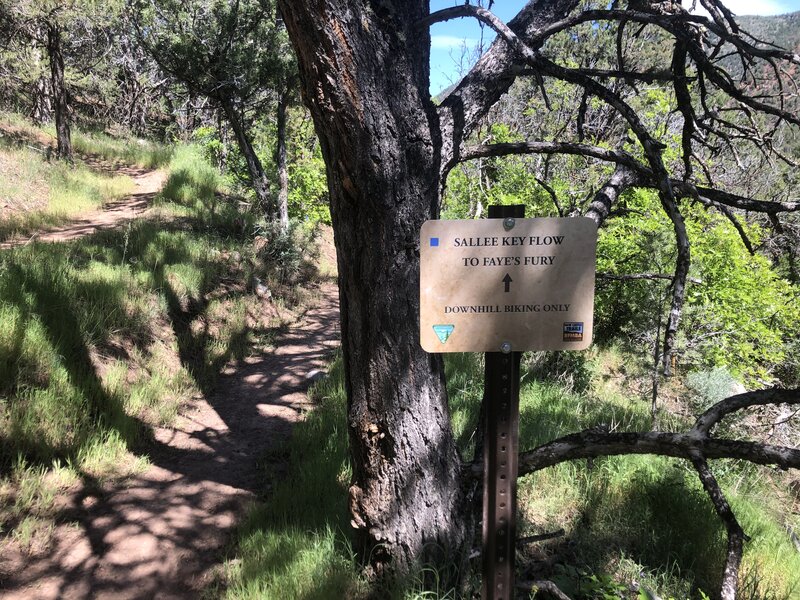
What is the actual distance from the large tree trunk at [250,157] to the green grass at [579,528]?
6280 millimetres

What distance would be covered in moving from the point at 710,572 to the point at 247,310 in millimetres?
6191

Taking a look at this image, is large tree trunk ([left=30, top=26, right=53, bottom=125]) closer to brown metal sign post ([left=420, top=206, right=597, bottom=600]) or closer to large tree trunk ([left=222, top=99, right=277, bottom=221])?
large tree trunk ([left=222, top=99, right=277, bottom=221])

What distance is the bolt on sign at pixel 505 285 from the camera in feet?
5.70

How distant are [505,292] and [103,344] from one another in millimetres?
4546

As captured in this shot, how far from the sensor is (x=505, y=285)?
5.79 ft

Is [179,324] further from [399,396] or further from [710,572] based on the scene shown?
[710,572]

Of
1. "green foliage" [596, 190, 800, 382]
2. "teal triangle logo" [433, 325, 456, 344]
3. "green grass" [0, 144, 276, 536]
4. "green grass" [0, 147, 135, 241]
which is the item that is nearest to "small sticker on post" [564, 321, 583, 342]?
"teal triangle logo" [433, 325, 456, 344]

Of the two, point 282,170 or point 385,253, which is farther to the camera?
point 282,170

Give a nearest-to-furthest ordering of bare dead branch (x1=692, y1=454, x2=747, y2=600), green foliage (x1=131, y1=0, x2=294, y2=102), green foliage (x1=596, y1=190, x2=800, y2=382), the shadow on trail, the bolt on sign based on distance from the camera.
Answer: the bolt on sign → bare dead branch (x1=692, y1=454, x2=747, y2=600) → the shadow on trail → green foliage (x1=131, y1=0, x2=294, y2=102) → green foliage (x1=596, y1=190, x2=800, y2=382)

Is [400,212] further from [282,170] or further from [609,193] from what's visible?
[282,170]

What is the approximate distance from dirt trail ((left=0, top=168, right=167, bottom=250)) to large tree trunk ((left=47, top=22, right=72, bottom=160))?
179 centimetres

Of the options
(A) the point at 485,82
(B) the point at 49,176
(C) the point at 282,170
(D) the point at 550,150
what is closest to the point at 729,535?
(D) the point at 550,150

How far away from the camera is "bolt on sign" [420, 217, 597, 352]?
Result: 1.74 m

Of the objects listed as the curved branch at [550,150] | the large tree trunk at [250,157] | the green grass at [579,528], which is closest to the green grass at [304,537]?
the green grass at [579,528]
